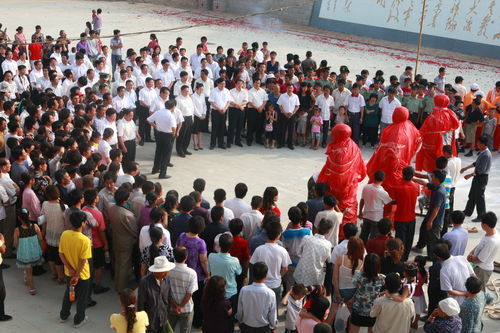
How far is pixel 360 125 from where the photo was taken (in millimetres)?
13273

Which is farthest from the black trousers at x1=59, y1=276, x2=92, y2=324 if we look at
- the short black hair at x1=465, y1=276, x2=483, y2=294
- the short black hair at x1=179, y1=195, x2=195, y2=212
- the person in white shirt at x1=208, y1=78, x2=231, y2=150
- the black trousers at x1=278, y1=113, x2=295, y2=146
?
the black trousers at x1=278, y1=113, x2=295, y2=146

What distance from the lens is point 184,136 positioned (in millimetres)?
11797

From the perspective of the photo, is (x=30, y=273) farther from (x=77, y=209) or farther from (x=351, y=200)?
(x=351, y=200)

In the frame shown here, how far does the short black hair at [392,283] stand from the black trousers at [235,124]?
7.56m

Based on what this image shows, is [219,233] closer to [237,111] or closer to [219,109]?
[219,109]

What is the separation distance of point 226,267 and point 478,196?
525 cm

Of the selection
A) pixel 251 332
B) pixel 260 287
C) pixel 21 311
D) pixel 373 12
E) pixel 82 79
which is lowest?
pixel 21 311

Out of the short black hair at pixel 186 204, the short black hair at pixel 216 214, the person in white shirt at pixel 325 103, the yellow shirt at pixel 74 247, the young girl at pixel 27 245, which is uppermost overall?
the person in white shirt at pixel 325 103

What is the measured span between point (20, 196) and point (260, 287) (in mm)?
3759

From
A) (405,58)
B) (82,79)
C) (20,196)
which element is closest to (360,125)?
(82,79)

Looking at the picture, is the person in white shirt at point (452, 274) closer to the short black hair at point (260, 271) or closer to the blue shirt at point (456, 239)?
the blue shirt at point (456, 239)

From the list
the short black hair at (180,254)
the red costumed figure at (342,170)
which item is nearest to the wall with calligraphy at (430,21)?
the red costumed figure at (342,170)

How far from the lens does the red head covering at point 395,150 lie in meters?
8.77

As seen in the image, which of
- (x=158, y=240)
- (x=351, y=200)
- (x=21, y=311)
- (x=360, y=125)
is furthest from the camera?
(x=360, y=125)
